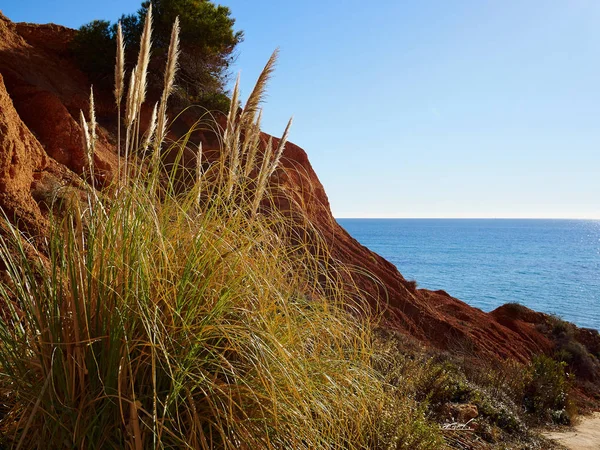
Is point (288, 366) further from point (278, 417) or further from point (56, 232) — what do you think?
point (56, 232)

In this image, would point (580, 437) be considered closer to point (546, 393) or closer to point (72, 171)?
point (546, 393)

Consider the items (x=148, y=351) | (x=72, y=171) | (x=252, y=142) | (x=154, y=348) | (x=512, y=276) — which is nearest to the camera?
(x=154, y=348)

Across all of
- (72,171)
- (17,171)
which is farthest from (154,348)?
(17,171)

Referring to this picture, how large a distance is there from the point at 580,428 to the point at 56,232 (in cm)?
825

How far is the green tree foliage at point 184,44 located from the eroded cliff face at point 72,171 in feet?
1.93

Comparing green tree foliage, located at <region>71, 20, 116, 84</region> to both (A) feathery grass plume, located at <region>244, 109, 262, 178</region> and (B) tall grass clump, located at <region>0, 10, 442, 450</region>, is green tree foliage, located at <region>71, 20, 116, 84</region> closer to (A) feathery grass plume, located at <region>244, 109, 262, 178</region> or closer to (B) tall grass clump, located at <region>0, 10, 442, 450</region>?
(A) feathery grass plume, located at <region>244, 109, 262, 178</region>

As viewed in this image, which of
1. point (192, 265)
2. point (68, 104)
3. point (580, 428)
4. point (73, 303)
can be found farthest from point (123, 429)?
point (68, 104)

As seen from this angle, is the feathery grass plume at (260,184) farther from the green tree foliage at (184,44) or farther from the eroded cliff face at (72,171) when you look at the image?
the green tree foliage at (184,44)

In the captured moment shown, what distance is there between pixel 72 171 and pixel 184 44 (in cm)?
975

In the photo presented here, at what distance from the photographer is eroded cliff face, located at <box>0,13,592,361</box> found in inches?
217

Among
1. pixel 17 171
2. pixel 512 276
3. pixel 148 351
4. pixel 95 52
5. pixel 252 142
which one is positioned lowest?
pixel 512 276

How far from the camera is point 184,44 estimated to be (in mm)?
13250

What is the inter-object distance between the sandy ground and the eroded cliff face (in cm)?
290

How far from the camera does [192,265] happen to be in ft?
7.48
